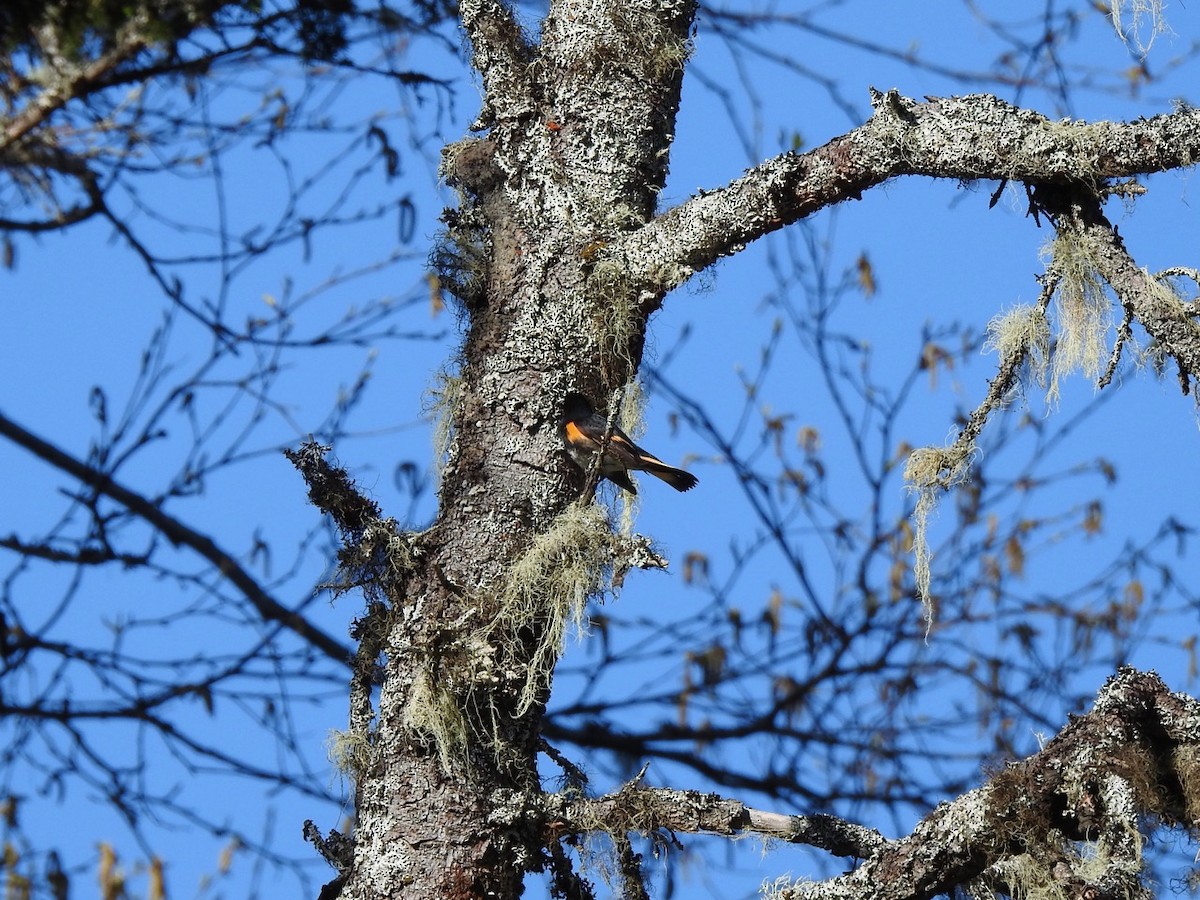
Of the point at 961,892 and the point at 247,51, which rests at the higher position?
the point at 247,51

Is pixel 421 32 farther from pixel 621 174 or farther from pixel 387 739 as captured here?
pixel 387 739

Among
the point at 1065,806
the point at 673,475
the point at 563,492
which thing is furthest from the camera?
the point at 673,475

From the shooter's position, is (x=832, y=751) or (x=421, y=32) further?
(x=832, y=751)

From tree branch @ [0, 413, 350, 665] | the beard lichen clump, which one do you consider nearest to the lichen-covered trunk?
the beard lichen clump

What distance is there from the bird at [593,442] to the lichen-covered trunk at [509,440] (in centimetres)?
3

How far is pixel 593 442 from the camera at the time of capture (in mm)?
2340

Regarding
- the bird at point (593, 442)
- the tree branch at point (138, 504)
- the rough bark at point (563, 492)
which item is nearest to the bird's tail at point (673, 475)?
the bird at point (593, 442)

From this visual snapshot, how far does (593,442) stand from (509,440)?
0.51 ft

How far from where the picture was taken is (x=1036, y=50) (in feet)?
11.9

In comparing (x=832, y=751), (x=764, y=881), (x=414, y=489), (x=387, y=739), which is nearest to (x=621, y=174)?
(x=387, y=739)

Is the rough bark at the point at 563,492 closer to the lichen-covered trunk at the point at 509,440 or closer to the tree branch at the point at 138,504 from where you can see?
the lichen-covered trunk at the point at 509,440

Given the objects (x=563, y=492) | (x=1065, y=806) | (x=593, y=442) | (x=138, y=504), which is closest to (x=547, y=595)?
(x=563, y=492)

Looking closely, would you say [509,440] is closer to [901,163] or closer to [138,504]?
[901,163]

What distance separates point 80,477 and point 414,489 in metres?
1.20
